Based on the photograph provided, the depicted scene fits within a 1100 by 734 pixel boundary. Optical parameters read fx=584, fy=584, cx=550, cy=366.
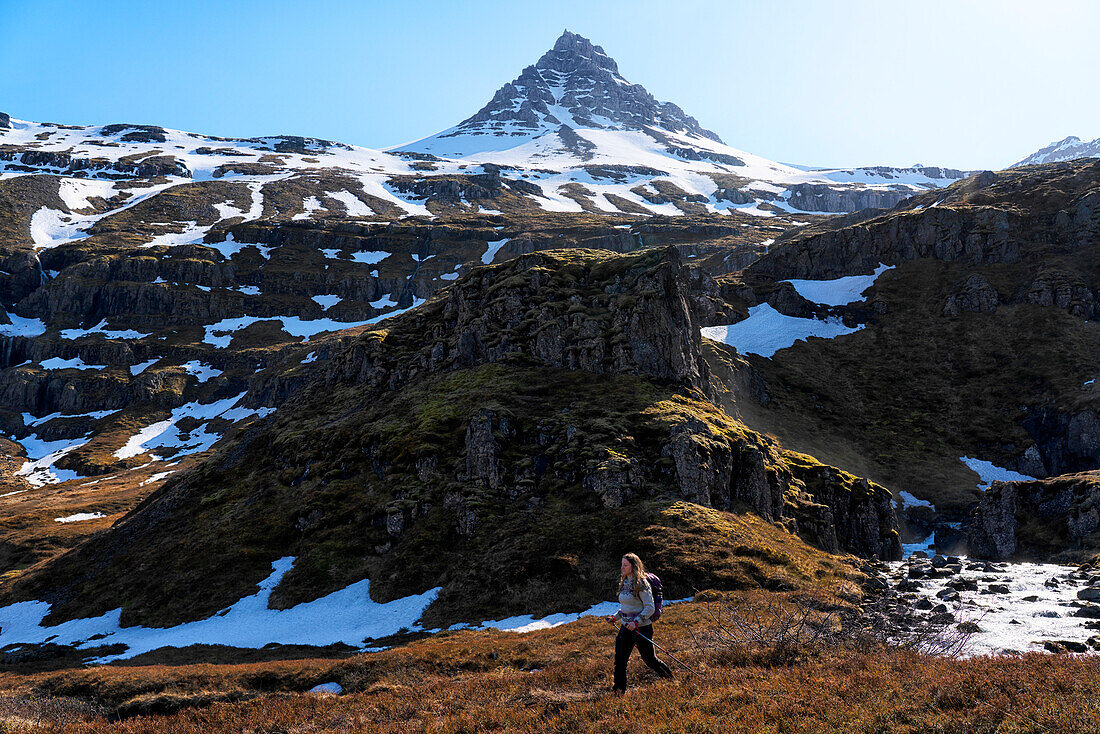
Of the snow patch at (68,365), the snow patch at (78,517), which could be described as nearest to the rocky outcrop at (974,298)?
the snow patch at (78,517)

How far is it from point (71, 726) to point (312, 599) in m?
19.8

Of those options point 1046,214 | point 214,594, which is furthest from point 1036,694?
point 1046,214

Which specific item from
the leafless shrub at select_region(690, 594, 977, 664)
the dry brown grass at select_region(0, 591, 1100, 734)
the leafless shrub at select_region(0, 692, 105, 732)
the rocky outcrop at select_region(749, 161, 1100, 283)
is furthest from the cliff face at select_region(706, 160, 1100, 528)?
the leafless shrub at select_region(0, 692, 105, 732)

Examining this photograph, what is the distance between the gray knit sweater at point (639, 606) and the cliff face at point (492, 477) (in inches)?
767

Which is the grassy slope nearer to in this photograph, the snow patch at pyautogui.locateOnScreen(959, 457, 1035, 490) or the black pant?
the black pant

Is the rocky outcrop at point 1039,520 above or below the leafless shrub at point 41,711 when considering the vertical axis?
below

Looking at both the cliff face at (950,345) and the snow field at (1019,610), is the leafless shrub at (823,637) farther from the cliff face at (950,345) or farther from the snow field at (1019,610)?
the cliff face at (950,345)

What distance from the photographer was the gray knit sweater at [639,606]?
13789mm

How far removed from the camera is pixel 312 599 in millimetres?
37062

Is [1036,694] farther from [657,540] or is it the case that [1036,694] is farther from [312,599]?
[312,599]

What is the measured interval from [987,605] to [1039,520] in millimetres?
32305

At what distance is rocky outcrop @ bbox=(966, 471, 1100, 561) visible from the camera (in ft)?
151

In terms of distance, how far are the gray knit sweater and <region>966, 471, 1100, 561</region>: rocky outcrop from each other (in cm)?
4713

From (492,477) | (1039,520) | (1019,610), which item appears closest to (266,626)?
(492,477)
